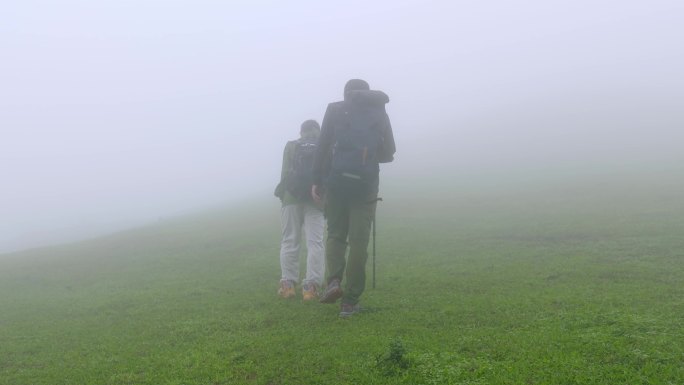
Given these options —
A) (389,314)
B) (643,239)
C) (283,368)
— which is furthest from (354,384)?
(643,239)

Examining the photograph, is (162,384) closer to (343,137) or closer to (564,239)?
(343,137)

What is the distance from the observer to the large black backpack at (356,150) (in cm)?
762

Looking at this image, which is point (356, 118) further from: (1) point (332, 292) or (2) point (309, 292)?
(2) point (309, 292)

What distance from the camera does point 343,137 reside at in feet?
25.2

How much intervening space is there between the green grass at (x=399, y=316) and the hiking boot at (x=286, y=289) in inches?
10.5

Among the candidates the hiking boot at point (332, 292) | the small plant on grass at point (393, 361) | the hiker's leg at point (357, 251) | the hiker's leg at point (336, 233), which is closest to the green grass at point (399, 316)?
the small plant on grass at point (393, 361)

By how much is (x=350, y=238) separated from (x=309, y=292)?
1.65m

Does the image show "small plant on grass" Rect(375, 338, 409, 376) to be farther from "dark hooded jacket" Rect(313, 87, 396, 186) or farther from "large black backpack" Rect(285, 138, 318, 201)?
"large black backpack" Rect(285, 138, 318, 201)

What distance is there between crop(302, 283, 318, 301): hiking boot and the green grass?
0.23 metres

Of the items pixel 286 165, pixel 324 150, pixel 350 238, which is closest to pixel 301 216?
pixel 286 165

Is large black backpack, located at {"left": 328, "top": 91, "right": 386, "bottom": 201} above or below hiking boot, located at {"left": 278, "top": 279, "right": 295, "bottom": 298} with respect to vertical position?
above

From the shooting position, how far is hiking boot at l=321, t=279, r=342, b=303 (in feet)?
25.2

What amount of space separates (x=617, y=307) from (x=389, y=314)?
280 centimetres

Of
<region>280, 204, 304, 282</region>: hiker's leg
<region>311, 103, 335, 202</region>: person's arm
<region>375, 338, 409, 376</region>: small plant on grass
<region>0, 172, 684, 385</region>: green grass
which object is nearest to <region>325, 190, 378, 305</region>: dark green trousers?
<region>311, 103, 335, 202</region>: person's arm
